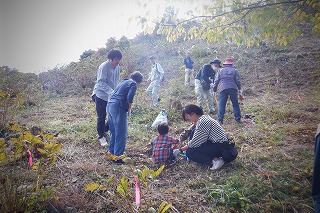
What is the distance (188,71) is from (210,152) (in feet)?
27.3

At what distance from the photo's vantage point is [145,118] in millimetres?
6941

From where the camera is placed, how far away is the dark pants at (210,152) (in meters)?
3.50

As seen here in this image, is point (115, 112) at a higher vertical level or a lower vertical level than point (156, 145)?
higher

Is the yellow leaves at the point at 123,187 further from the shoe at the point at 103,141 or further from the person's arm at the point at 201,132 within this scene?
the shoe at the point at 103,141

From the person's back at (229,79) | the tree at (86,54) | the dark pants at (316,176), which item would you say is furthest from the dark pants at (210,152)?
the tree at (86,54)

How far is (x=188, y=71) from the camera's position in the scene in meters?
11.5

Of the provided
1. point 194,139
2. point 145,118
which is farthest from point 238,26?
point 145,118

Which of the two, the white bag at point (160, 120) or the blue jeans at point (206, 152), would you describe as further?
the white bag at point (160, 120)

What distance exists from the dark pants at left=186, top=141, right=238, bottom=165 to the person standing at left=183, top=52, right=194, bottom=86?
811cm

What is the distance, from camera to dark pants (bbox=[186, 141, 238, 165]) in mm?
3496

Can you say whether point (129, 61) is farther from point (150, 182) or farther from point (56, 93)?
point (150, 182)

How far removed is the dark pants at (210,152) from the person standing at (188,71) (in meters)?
8.11

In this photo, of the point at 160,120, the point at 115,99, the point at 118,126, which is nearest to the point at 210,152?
the point at 118,126

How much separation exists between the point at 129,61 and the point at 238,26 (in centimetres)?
1158
